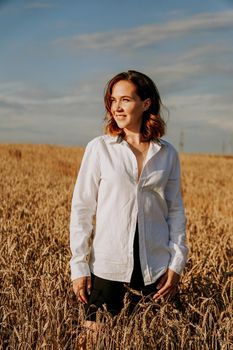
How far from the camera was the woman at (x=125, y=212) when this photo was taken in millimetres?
3045

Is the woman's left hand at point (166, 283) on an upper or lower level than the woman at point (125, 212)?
lower

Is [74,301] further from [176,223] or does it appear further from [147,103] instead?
[147,103]

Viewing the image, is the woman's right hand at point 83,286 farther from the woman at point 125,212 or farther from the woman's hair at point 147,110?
the woman's hair at point 147,110

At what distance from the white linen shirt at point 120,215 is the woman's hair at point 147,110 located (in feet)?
0.18

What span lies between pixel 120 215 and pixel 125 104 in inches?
21.7

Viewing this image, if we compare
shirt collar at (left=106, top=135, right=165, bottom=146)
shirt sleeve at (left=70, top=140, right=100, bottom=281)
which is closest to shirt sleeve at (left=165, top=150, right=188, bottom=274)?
shirt collar at (left=106, top=135, right=165, bottom=146)

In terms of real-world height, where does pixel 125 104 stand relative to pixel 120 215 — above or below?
above

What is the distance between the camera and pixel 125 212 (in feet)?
9.99

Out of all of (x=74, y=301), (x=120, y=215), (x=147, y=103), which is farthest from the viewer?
(x=74, y=301)

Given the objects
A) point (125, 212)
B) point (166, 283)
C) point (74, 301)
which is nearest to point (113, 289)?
point (166, 283)

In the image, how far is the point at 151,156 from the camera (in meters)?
3.10

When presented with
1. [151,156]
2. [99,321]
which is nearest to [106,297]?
[99,321]

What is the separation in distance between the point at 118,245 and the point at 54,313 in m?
0.56

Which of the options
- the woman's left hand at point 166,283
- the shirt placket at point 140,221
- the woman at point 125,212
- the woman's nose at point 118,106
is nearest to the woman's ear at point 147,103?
the woman at point 125,212
